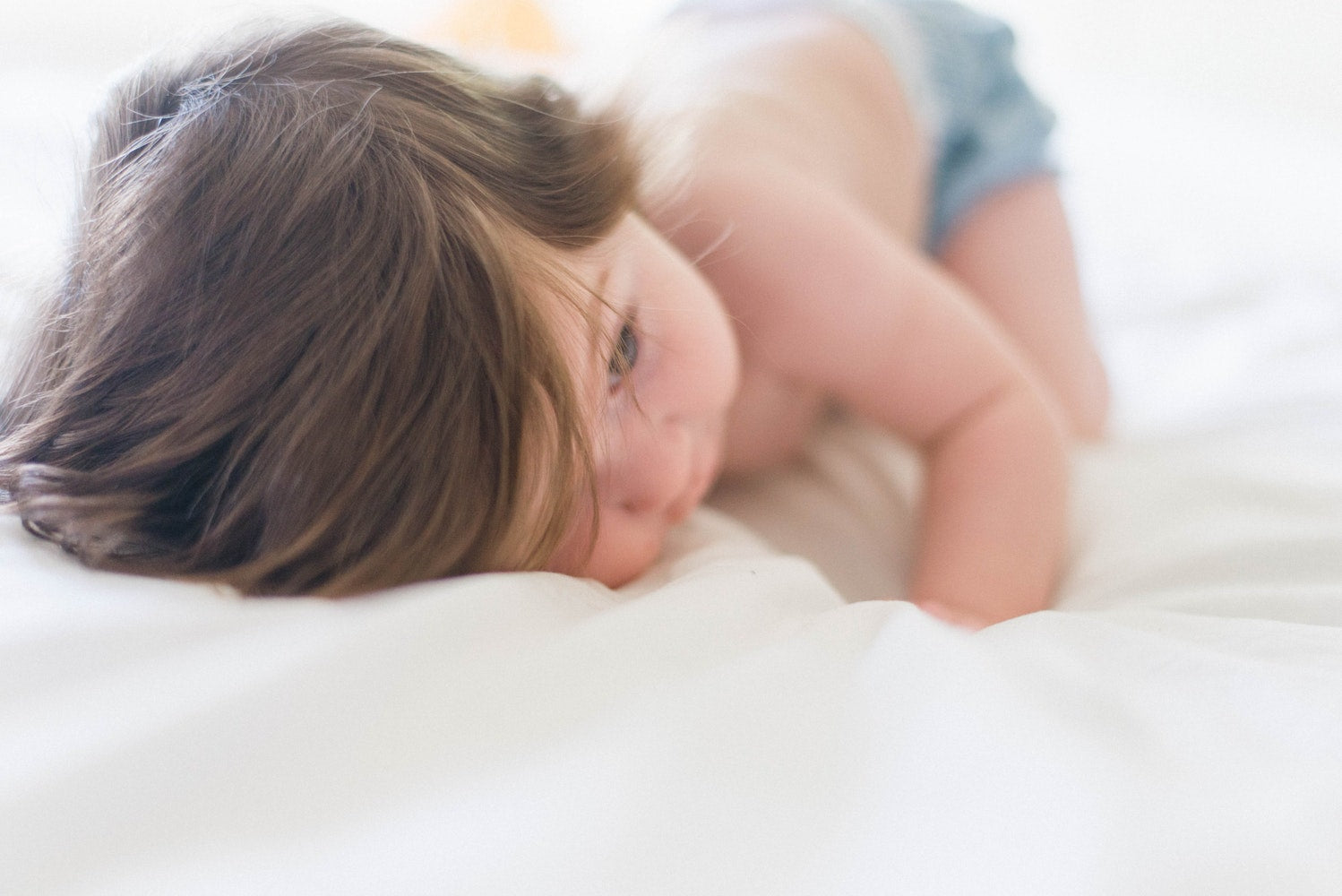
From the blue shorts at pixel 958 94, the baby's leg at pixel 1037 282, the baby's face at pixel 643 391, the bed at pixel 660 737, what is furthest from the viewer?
the blue shorts at pixel 958 94

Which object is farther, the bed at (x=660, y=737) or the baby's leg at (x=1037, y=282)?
the baby's leg at (x=1037, y=282)

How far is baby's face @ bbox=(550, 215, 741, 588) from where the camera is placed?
21.2 inches

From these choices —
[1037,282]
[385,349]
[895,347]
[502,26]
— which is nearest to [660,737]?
[385,349]

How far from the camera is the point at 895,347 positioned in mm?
822

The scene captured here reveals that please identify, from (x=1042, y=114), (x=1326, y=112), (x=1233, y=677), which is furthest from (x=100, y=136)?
(x=1326, y=112)

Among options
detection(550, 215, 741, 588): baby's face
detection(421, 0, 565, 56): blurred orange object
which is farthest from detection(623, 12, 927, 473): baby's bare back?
detection(421, 0, 565, 56): blurred orange object

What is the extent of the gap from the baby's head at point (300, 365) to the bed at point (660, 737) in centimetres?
3

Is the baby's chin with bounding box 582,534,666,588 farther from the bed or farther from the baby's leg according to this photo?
the baby's leg

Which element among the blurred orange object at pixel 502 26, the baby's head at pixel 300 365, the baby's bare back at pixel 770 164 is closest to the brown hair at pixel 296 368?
the baby's head at pixel 300 365

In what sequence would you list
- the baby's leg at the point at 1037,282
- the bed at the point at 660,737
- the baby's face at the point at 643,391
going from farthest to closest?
the baby's leg at the point at 1037,282, the baby's face at the point at 643,391, the bed at the point at 660,737

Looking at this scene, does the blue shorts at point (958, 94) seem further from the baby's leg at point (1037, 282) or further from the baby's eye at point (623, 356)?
the baby's eye at point (623, 356)

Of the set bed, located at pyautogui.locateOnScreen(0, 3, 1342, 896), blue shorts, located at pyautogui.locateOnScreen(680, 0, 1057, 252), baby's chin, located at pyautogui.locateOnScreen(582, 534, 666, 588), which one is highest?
blue shorts, located at pyautogui.locateOnScreen(680, 0, 1057, 252)

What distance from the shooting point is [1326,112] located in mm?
1970

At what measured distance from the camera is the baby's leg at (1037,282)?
1.00m
